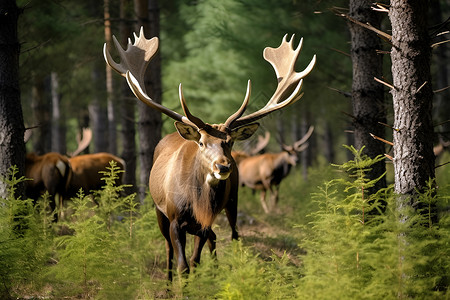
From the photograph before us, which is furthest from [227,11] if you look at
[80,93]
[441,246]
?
[80,93]

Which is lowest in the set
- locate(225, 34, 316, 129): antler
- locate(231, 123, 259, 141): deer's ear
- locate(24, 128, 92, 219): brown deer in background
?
locate(24, 128, 92, 219): brown deer in background

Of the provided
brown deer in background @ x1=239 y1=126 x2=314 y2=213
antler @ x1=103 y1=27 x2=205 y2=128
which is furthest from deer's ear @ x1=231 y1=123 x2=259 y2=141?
brown deer in background @ x1=239 y1=126 x2=314 y2=213

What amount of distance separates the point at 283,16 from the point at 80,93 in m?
9.18

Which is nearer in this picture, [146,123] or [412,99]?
[412,99]

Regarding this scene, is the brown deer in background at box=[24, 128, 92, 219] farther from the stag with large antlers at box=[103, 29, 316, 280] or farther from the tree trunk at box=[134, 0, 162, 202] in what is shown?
the stag with large antlers at box=[103, 29, 316, 280]

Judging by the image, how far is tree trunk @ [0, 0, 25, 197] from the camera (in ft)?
22.6

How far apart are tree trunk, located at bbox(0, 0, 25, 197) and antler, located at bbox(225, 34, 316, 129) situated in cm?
281

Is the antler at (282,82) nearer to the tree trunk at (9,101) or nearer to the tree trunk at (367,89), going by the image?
the tree trunk at (367,89)

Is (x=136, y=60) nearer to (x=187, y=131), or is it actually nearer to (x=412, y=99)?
(x=187, y=131)

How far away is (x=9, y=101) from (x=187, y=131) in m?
2.48

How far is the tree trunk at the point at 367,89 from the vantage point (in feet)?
23.8

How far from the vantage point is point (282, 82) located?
23.1ft

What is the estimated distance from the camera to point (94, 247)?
5.47 meters

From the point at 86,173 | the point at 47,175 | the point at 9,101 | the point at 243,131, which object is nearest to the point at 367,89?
the point at 243,131
